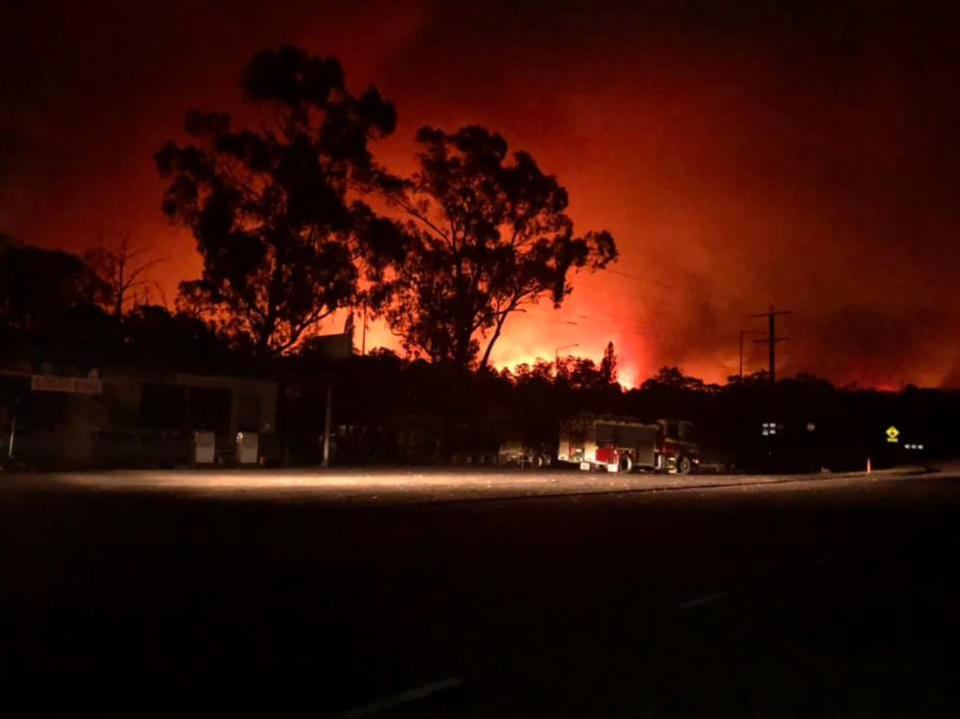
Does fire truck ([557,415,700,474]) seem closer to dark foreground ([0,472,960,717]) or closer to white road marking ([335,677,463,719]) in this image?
dark foreground ([0,472,960,717])

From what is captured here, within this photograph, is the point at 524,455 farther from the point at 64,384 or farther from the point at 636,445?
the point at 64,384

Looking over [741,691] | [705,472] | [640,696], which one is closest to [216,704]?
[640,696]

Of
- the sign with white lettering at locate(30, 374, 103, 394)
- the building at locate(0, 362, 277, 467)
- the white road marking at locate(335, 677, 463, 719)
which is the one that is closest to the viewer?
the white road marking at locate(335, 677, 463, 719)

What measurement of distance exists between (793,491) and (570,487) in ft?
23.9

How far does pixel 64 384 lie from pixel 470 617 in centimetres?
2690

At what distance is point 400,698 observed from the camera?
7262 mm

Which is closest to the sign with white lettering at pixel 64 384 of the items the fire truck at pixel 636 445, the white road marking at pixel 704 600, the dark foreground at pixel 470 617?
the dark foreground at pixel 470 617

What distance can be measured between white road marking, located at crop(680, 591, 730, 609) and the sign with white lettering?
86.5ft

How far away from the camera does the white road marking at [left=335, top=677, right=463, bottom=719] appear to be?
22.6ft

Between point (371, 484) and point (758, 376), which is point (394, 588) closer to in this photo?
point (371, 484)

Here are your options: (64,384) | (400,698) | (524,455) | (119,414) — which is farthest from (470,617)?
(524,455)

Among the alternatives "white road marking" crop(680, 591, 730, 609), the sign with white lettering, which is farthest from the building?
"white road marking" crop(680, 591, 730, 609)

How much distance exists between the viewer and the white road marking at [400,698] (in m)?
6.88

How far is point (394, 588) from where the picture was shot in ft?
39.8
